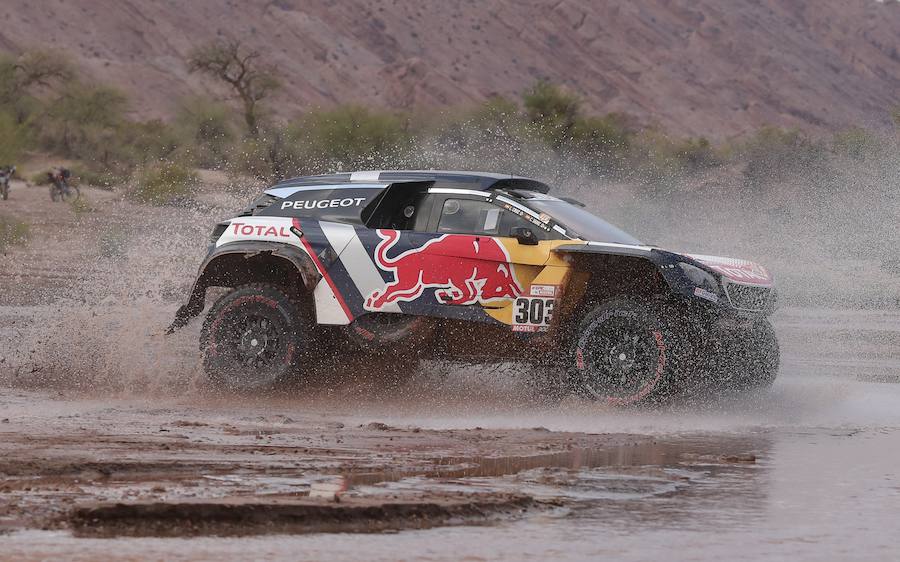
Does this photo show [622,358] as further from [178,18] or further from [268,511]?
[178,18]

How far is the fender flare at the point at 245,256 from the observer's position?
10.2 metres

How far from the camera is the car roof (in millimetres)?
10156

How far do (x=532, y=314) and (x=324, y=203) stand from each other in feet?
6.15

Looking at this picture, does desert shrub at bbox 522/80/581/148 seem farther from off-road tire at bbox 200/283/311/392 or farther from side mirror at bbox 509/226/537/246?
side mirror at bbox 509/226/537/246

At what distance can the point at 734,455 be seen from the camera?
7.63 meters

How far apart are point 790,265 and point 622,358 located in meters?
14.6

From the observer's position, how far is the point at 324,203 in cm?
1051

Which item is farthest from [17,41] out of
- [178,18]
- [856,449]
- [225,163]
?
[856,449]

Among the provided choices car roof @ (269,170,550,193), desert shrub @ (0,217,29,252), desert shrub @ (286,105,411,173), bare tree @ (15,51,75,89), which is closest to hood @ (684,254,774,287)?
car roof @ (269,170,550,193)

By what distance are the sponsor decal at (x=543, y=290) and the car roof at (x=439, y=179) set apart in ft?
2.83

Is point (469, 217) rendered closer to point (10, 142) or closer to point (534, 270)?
point (534, 270)

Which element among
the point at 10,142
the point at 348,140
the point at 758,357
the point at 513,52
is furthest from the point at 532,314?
the point at 513,52

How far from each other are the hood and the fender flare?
8.79ft

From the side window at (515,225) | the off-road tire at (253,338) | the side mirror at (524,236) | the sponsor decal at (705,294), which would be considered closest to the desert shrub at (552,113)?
the off-road tire at (253,338)
